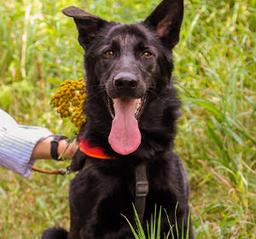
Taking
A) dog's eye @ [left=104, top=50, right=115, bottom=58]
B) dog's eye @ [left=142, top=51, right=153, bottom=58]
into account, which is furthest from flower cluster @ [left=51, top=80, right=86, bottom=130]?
dog's eye @ [left=142, top=51, right=153, bottom=58]

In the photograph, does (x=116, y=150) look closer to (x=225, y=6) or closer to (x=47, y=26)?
(x=225, y=6)

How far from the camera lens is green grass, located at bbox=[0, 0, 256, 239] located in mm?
4895

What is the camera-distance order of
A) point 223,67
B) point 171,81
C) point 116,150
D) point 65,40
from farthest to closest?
point 65,40 < point 223,67 < point 171,81 < point 116,150

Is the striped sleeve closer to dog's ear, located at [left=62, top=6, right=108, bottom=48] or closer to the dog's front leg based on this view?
dog's ear, located at [left=62, top=6, right=108, bottom=48]

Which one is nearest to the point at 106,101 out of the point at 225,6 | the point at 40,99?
the point at 225,6

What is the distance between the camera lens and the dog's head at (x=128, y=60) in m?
3.68

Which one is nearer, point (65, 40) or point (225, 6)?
point (225, 6)

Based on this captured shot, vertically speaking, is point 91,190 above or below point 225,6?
below

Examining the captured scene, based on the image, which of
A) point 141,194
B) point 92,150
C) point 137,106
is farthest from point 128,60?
point 141,194

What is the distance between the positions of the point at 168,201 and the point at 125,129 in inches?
16.8

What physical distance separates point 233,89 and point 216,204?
2.75ft

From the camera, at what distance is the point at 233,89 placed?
5.19m

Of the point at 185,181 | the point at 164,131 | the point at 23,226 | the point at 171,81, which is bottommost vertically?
the point at 23,226

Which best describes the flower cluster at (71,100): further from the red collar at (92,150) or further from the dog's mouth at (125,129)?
the dog's mouth at (125,129)
